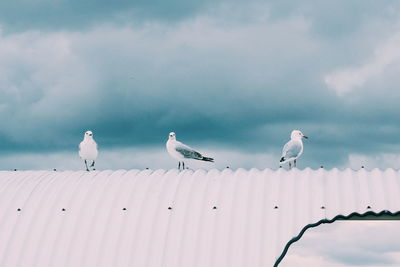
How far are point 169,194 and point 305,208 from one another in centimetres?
410

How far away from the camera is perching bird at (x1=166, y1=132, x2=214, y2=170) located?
23.2 meters

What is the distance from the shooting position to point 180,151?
23266 millimetres

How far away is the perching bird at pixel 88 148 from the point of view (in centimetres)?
2375

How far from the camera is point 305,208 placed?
18203 millimetres

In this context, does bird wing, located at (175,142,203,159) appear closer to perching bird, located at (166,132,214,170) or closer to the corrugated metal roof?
perching bird, located at (166,132,214,170)

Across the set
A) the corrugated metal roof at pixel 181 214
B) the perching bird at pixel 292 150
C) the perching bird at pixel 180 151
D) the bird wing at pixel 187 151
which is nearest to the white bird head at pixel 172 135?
the perching bird at pixel 180 151

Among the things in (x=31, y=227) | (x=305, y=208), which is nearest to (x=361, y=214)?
(x=305, y=208)

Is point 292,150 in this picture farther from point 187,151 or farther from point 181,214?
point 181,214

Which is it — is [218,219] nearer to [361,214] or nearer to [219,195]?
[219,195]

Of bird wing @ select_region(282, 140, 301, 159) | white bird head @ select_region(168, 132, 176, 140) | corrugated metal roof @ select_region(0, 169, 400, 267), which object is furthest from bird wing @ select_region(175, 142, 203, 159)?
bird wing @ select_region(282, 140, 301, 159)

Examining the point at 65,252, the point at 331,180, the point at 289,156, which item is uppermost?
the point at 289,156

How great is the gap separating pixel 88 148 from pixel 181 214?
6245 millimetres

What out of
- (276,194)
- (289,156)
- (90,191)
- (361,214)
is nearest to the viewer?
(361,214)

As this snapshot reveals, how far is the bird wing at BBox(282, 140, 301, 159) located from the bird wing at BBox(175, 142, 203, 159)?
298cm
